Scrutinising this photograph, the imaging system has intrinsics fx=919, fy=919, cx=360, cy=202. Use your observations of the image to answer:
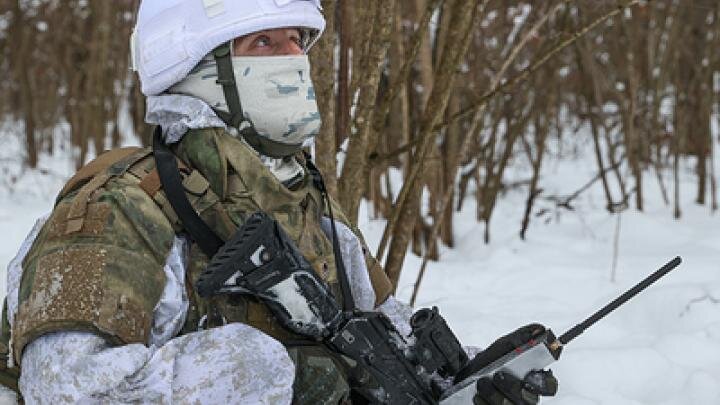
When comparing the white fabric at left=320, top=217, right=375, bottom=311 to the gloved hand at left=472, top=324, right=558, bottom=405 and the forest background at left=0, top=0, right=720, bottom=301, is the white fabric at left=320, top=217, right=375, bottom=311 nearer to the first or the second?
the gloved hand at left=472, top=324, right=558, bottom=405

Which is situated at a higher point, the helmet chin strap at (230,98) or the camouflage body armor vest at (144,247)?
the helmet chin strap at (230,98)

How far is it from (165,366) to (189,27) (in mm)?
692

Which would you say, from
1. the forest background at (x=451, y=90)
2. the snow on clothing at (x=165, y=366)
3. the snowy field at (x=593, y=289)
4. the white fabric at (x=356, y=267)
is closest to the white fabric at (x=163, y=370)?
the snow on clothing at (x=165, y=366)

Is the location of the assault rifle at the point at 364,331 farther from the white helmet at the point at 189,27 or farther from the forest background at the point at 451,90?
the forest background at the point at 451,90

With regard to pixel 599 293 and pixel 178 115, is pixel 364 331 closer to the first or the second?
pixel 178 115

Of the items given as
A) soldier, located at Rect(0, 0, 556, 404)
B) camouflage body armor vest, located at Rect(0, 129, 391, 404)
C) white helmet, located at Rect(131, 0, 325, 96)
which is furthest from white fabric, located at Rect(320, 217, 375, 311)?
white helmet, located at Rect(131, 0, 325, 96)

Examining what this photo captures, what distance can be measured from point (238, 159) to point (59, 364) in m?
0.53

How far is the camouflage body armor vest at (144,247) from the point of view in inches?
57.8

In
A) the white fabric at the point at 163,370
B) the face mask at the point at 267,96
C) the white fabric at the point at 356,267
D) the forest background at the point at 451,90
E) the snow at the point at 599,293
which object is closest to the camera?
the white fabric at the point at 163,370

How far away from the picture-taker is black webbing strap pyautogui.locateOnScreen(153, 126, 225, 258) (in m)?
1.64

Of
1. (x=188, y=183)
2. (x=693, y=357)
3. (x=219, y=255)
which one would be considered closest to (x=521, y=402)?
(x=219, y=255)

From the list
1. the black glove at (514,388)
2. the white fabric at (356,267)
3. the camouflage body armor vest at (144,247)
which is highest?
the camouflage body armor vest at (144,247)

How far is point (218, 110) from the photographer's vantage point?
5.97 feet

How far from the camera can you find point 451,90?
3051mm
